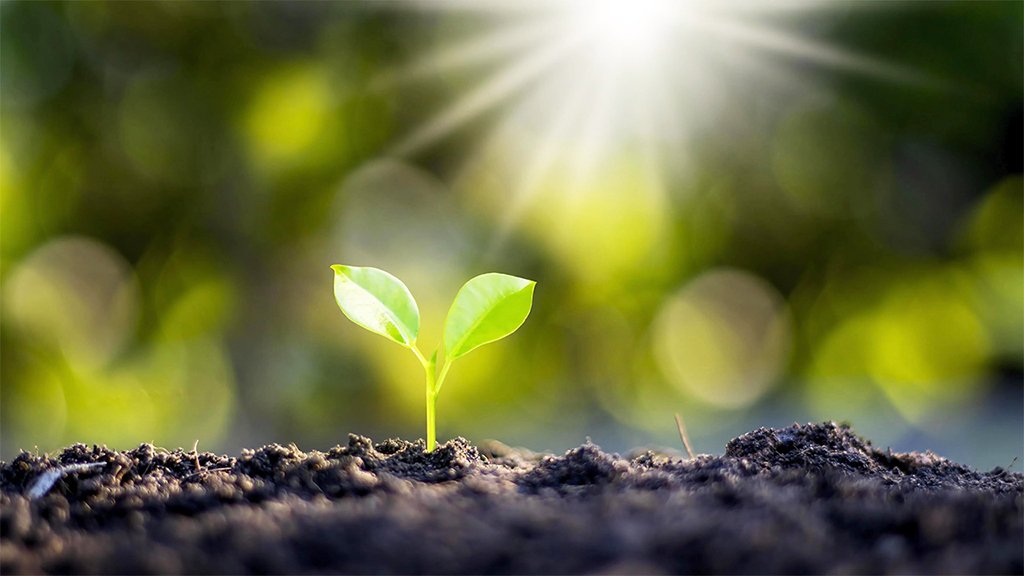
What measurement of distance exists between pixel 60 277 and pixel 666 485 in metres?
3.26

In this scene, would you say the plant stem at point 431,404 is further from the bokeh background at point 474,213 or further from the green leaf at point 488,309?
the bokeh background at point 474,213

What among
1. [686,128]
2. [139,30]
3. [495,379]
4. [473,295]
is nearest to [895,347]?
[686,128]

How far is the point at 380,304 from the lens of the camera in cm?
121

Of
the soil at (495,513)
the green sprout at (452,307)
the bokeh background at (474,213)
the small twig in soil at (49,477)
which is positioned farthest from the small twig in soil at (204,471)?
the bokeh background at (474,213)

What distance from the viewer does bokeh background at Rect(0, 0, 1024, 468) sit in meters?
3.30

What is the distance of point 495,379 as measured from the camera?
11.2 feet

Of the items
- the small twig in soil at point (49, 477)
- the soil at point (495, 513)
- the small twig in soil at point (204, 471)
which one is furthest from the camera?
the small twig in soil at point (204, 471)

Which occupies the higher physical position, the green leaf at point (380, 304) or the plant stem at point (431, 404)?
the green leaf at point (380, 304)

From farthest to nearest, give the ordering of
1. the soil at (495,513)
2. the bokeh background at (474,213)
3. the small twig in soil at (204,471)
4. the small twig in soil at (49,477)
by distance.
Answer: the bokeh background at (474,213) → the small twig in soil at (204,471) → the small twig in soil at (49,477) → the soil at (495,513)

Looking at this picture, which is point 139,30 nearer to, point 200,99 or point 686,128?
point 200,99

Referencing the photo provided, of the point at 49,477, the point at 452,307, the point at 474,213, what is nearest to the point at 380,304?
the point at 452,307

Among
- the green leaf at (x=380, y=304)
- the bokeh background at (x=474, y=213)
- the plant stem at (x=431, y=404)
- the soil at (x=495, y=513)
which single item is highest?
the bokeh background at (x=474, y=213)

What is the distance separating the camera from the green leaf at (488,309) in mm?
1189

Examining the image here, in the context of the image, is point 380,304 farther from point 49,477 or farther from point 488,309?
point 49,477
